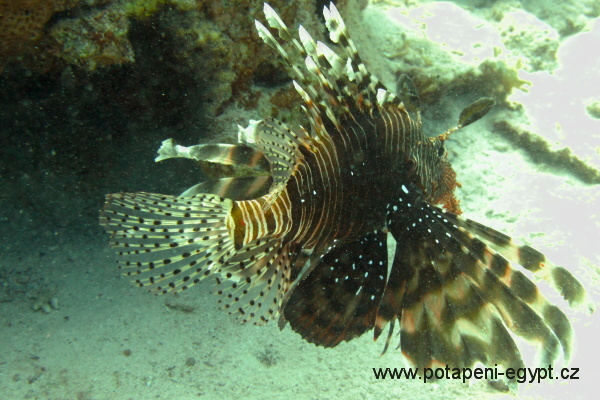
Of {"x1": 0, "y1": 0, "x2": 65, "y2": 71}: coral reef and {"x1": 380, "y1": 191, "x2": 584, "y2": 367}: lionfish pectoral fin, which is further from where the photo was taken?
{"x1": 0, "y1": 0, "x2": 65, "y2": 71}: coral reef

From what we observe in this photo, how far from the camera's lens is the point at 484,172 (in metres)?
5.45

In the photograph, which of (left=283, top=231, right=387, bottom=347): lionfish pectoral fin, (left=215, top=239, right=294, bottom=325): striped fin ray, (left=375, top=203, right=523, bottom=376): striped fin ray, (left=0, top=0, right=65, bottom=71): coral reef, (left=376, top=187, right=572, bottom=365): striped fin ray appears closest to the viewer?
(left=376, top=187, right=572, bottom=365): striped fin ray

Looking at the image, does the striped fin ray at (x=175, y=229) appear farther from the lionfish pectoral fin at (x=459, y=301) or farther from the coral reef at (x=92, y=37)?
the coral reef at (x=92, y=37)

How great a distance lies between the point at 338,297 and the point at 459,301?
2.73ft

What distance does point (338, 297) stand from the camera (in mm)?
2846

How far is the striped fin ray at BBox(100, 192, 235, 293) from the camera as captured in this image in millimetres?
2438

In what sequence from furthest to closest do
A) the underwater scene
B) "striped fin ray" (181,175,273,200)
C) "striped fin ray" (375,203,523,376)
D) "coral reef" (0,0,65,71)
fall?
"striped fin ray" (181,175,273,200), "coral reef" (0,0,65,71), the underwater scene, "striped fin ray" (375,203,523,376)

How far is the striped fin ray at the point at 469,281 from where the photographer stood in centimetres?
226

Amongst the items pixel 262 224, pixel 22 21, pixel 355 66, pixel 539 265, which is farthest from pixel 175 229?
pixel 539 265

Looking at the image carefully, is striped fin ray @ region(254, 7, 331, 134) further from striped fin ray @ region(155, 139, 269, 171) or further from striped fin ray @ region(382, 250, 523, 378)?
striped fin ray @ region(382, 250, 523, 378)

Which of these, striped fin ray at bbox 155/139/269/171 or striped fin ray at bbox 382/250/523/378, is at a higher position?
striped fin ray at bbox 155/139/269/171

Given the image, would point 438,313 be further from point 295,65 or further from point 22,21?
point 22,21

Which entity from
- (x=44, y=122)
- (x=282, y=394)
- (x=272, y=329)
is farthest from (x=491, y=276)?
(x=44, y=122)

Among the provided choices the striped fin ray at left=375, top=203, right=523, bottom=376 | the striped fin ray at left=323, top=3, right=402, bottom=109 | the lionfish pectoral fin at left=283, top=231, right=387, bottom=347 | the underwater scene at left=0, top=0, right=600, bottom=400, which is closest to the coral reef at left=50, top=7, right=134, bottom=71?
the underwater scene at left=0, top=0, right=600, bottom=400
